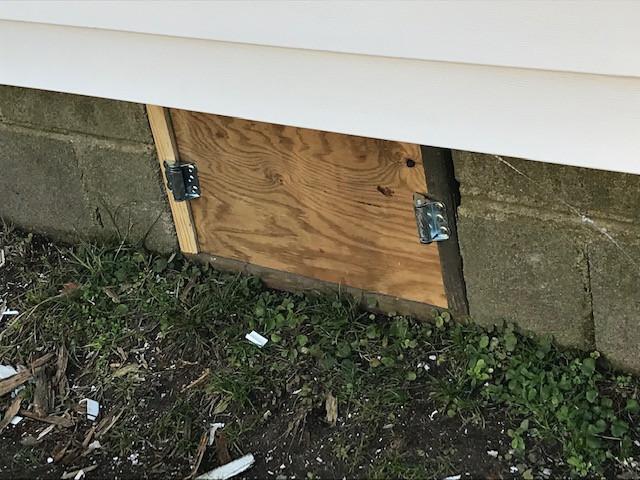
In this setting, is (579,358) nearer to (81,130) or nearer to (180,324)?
(180,324)

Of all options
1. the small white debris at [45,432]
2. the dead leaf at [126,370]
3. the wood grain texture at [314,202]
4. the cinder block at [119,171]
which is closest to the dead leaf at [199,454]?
the dead leaf at [126,370]

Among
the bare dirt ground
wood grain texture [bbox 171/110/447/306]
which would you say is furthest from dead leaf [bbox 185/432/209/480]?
wood grain texture [bbox 171/110/447/306]

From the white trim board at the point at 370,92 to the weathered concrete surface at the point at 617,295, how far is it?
0.46m

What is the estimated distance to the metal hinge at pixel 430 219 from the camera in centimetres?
285

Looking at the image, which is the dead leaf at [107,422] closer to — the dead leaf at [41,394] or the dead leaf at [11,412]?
the dead leaf at [41,394]

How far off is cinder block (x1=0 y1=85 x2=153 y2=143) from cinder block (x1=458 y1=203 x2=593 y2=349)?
129 cm

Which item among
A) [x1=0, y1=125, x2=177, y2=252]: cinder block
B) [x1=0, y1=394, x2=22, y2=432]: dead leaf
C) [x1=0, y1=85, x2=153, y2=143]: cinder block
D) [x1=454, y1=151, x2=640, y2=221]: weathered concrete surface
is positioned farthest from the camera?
[x1=0, y1=125, x2=177, y2=252]: cinder block

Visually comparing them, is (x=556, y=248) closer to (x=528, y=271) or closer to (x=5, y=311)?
(x=528, y=271)

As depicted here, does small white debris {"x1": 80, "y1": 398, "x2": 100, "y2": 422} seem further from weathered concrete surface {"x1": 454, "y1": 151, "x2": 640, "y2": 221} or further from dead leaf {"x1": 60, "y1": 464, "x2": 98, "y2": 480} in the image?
weathered concrete surface {"x1": 454, "y1": 151, "x2": 640, "y2": 221}

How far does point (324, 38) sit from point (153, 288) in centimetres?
149

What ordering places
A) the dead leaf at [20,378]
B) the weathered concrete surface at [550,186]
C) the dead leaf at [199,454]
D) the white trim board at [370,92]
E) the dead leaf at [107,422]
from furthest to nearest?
1. the dead leaf at [20,378]
2. the dead leaf at [107,422]
3. the dead leaf at [199,454]
4. the weathered concrete surface at [550,186]
5. the white trim board at [370,92]

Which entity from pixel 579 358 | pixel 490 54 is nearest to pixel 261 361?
pixel 579 358

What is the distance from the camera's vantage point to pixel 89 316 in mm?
3455

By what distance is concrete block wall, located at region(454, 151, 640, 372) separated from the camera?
2.54 metres
